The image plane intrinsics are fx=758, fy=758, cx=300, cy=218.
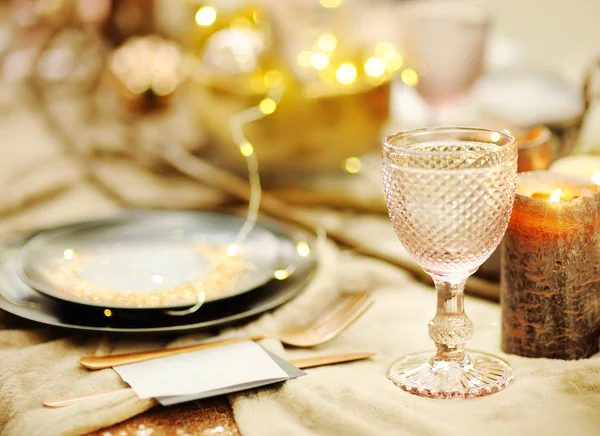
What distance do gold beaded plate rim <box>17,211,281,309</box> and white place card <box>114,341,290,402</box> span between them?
0.05 meters

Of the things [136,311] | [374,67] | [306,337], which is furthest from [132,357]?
[374,67]

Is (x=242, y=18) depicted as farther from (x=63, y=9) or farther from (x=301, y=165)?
(x=63, y=9)

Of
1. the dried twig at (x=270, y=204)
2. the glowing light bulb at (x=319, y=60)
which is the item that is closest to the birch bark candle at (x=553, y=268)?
the dried twig at (x=270, y=204)

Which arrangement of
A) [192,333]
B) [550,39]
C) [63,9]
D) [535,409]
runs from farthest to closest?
[63,9] < [550,39] < [192,333] < [535,409]

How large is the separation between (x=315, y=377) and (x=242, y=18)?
0.74m

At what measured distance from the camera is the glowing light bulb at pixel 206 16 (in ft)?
3.83

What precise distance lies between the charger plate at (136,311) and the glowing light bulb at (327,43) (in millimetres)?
473

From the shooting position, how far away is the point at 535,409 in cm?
56

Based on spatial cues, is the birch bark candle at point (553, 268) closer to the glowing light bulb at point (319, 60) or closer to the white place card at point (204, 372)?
the white place card at point (204, 372)

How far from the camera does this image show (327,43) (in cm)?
113

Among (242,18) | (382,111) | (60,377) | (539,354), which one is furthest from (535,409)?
(242,18)

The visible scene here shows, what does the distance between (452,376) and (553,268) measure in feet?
0.39

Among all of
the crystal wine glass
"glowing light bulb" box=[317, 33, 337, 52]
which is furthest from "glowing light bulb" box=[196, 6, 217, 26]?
the crystal wine glass

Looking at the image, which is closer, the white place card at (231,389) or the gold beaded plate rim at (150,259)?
the white place card at (231,389)
